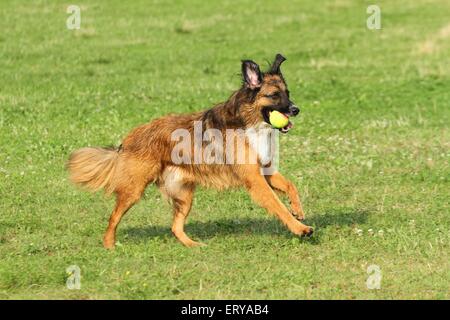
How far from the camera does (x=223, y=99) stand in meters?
18.2

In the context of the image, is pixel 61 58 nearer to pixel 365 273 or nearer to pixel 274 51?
pixel 274 51

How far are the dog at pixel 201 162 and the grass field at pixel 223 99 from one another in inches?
21.7

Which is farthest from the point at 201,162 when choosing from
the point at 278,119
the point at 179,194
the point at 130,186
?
A: the point at 278,119

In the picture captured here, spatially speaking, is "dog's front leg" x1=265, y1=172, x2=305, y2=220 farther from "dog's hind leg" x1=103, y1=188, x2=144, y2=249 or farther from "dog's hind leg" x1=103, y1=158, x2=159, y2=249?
"dog's hind leg" x1=103, y1=188, x2=144, y2=249

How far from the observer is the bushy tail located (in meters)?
10.4

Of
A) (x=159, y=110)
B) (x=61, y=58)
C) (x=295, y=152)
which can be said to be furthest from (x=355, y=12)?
(x=295, y=152)

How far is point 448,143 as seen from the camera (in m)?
14.8

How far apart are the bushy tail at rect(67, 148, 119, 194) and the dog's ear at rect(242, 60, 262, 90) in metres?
1.60

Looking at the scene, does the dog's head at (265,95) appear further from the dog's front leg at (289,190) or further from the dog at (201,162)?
the dog's front leg at (289,190)

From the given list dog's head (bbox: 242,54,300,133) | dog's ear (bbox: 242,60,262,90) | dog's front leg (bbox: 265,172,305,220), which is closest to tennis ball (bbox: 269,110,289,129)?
dog's head (bbox: 242,54,300,133)

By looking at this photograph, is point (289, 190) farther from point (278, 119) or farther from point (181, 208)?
point (181, 208)

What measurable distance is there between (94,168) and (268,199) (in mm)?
1905

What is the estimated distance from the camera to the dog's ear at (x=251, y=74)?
10016 mm

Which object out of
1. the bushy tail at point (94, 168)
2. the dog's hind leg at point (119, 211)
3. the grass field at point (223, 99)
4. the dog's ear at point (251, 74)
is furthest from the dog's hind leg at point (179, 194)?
the dog's ear at point (251, 74)
